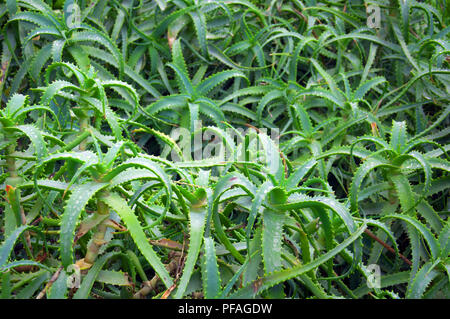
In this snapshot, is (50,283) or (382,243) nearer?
(50,283)

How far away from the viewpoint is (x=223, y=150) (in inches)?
43.5

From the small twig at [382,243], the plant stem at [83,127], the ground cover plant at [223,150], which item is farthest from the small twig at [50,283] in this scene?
the small twig at [382,243]

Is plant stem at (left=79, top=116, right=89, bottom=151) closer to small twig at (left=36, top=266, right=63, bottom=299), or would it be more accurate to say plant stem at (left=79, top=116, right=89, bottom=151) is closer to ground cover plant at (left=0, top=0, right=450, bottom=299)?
ground cover plant at (left=0, top=0, right=450, bottom=299)

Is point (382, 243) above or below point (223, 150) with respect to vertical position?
below

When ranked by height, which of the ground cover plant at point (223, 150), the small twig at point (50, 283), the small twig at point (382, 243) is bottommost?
the small twig at point (50, 283)

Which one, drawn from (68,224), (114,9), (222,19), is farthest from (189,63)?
(68,224)

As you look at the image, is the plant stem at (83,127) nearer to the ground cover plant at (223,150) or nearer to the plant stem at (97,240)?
the ground cover plant at (223,150)

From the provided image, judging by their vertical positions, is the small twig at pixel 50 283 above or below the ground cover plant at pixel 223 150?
below

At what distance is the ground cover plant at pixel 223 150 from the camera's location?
0.82m

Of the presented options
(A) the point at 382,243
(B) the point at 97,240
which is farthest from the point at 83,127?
(A) the point at 382,243

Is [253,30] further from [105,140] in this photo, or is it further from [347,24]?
[105,140]

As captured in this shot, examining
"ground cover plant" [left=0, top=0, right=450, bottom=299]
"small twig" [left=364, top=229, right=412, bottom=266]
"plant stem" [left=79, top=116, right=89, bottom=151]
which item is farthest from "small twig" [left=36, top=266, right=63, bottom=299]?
"small twig" [left=364, top=229, right=412, bottom=266]

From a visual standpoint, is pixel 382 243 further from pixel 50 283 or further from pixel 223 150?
pixel 50 283

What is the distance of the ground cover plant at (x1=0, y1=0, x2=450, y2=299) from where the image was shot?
32.4 inches
